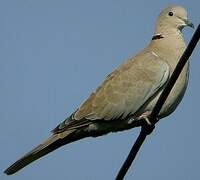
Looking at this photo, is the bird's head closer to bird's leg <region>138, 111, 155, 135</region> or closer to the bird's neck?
the bird's neck

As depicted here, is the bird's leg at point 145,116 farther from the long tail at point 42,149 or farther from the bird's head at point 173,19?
the bird's head at point 173,19

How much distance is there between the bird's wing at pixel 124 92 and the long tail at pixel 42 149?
107mm

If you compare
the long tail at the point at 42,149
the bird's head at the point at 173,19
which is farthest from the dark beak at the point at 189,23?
the long tail at the point at 42,149

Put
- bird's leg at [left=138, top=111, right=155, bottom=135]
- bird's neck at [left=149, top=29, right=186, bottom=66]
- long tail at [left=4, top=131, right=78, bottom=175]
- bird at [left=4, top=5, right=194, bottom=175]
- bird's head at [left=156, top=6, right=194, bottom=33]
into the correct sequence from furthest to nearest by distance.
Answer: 1. bird's head at [left=156, top=6, right=194, bottom=33]
2. bird's neck at [left=149, top=29, right=186, bottom=66]
3. bird at [left=4, top=5, right=194, bottom=175]
4. long tail at [left=4, top=131, right=78, bottom=175]
5. bird's leg at [left=138, top=111, right=155, bottom=135]

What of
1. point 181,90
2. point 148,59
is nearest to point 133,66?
point 148,59

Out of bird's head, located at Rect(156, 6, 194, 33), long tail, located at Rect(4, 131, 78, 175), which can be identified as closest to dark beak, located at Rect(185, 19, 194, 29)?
bird's head, located at Rect(156, 6, 194, 33)

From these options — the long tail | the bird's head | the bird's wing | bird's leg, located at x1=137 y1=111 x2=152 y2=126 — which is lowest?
bird's leg, located at x1=137 y1=111 x2=152 y2=126

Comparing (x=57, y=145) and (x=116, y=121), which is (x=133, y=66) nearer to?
(x=116, y=121)

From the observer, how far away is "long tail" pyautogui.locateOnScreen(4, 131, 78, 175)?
6.74m

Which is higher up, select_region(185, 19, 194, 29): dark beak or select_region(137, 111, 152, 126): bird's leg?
select_region(185, 19, 194, 29): dark beak

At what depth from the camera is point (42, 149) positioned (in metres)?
6.90

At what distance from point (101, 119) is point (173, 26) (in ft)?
5.26

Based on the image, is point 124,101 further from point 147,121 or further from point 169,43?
point 169,43

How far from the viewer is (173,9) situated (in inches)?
320
